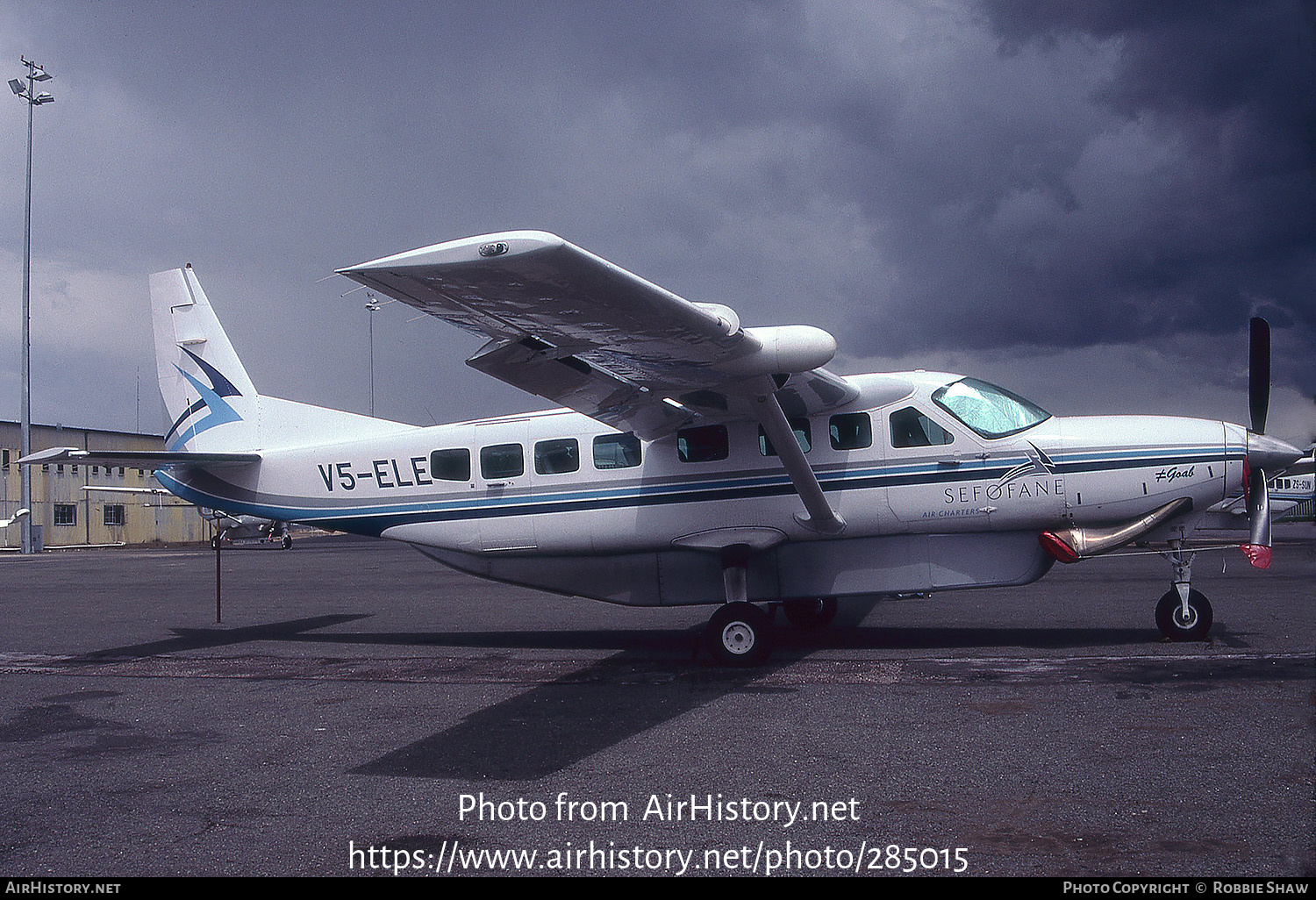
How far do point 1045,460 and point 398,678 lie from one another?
6776 mm

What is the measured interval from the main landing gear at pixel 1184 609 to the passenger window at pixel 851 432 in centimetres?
318

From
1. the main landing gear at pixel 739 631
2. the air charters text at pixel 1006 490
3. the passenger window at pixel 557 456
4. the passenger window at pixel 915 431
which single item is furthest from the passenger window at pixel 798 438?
the passenger window at pixel 557 456

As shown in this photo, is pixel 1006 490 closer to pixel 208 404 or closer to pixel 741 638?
pixel 741 638

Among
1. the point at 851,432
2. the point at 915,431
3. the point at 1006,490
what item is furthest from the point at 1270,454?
the point at 851,432

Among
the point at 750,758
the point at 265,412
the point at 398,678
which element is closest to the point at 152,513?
the point at 265,412

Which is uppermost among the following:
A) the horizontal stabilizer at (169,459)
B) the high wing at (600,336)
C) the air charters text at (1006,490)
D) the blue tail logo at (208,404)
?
the blue tail logo at (208,404)

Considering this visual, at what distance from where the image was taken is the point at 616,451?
33.9 ft

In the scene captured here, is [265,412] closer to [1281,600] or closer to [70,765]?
[70,765]

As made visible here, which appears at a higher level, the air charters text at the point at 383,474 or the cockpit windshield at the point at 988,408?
the cockpit windshield at the point at 988,408

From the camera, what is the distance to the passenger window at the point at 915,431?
374 inches

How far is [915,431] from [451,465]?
5359 millimetres

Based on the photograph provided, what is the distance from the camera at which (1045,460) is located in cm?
926

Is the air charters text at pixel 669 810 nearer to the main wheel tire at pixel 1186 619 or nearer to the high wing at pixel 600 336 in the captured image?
the high wing at pixel 600 336

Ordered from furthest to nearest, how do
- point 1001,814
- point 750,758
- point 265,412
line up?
point 265,412, point 750,758, point 1001,814
